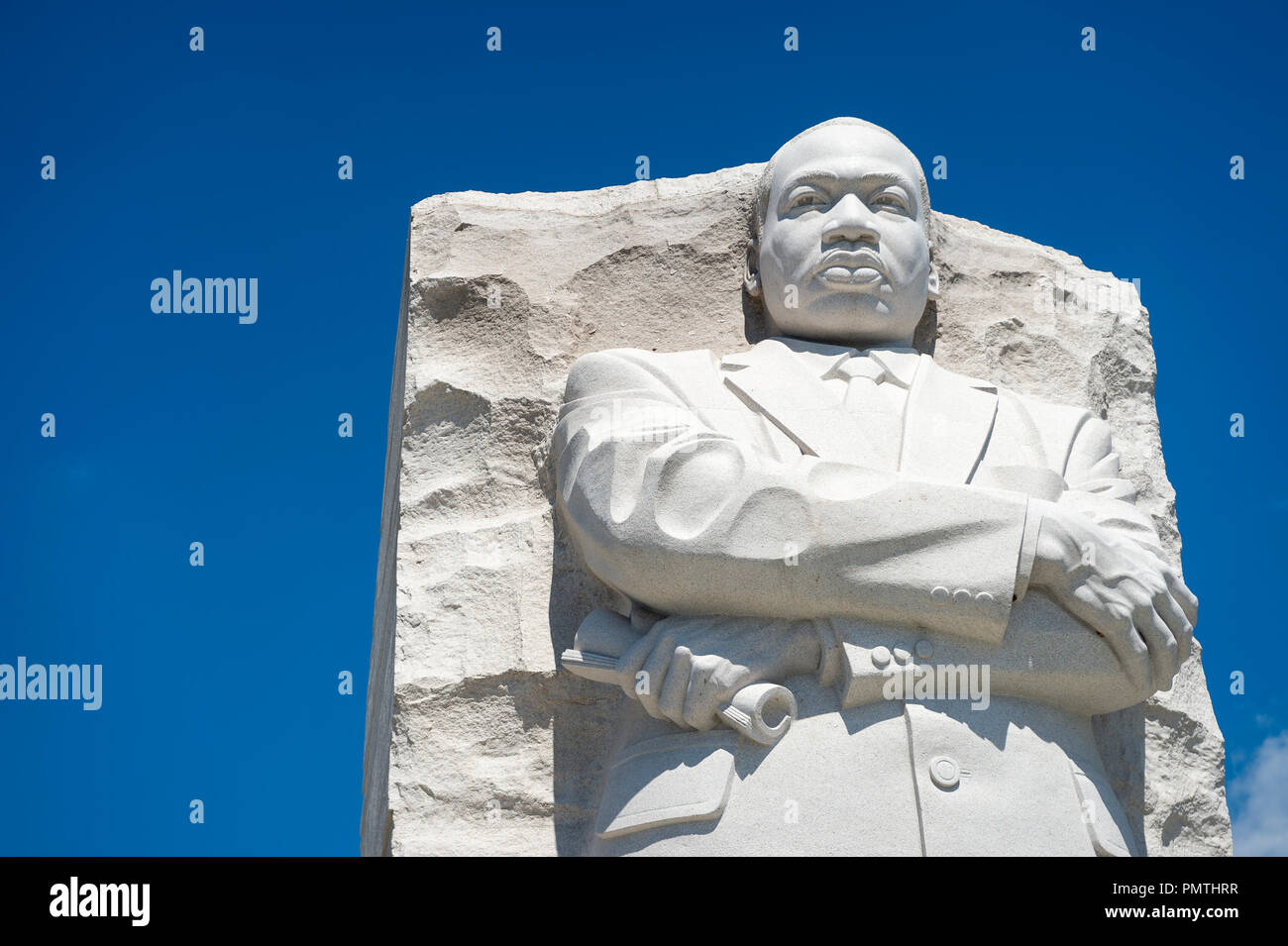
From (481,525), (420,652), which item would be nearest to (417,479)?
(481,525)

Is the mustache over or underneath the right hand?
over

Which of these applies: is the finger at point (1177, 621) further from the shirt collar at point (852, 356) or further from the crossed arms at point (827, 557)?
the shirt collar at point (852, 356)

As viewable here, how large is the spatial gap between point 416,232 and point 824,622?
259 cm

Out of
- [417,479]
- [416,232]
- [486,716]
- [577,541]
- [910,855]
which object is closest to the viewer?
[910,855]

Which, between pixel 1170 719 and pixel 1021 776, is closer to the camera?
pixel 1021 776

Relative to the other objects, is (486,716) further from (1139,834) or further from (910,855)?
(1139,834)

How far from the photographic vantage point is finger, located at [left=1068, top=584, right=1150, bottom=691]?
552 cm

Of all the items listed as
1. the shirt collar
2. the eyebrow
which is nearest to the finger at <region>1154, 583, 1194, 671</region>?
the shirt collar

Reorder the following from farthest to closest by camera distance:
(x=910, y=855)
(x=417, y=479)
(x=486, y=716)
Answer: (x=417, y=479) < (x=486, y=716) < (x=910, y=855)

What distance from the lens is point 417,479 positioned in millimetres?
6770

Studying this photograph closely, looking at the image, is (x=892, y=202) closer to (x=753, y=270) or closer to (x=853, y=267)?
(x=853, y=267)

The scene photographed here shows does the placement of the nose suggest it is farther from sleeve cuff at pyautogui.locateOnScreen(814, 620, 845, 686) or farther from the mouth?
sleeve cuff at pyautogui.locateOnScreen(814, 620, 845, 686)

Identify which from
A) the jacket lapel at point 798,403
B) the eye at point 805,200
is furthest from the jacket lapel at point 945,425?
the eye at point 805,200

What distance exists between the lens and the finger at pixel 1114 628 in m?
5.52
